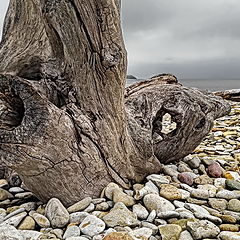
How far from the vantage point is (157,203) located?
7.47ft

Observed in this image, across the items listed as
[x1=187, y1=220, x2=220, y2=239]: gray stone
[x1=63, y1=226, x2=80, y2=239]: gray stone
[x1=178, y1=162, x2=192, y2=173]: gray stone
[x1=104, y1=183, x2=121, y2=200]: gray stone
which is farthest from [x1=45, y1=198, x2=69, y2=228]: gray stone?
[x1=178, y1=162, x2=192, y2=173]: gray stone

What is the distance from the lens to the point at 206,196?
8.21ft

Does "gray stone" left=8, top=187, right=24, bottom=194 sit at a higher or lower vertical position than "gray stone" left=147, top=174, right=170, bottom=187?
lower

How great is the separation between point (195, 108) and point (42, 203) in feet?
5.41

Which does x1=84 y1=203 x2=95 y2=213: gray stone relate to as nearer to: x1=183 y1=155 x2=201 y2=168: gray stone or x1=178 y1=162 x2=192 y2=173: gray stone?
x1=178 y1=162 x2=192 y2=173: gray stone

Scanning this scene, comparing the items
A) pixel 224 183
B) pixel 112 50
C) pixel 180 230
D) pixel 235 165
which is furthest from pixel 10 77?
Result: pixel 235 165

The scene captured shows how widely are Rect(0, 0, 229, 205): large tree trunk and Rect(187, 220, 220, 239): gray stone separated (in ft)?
2.40

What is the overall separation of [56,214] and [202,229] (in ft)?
3.05

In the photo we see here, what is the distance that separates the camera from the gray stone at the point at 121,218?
2.04 metres

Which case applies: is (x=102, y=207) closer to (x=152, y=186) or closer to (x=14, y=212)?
(x=152, y=186)

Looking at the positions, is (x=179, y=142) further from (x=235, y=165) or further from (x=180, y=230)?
(x=180, y=230)

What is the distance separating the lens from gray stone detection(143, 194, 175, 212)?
2.25 m

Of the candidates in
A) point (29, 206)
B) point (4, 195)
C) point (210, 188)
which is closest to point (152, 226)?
point (210, 188)

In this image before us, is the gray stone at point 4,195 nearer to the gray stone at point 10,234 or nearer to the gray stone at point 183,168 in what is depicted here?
→ the gray stone at point 10,234
